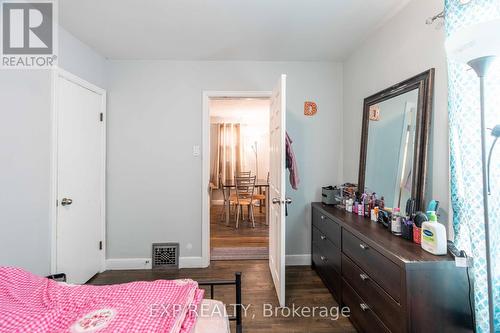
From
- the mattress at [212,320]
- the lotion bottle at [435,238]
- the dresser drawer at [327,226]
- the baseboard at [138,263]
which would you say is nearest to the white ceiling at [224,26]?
the lotion bottle at [435,238]

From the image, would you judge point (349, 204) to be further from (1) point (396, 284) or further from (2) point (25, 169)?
(2) point (25, 169)

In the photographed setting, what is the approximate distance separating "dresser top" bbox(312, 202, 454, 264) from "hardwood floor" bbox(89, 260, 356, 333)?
2.53 feet

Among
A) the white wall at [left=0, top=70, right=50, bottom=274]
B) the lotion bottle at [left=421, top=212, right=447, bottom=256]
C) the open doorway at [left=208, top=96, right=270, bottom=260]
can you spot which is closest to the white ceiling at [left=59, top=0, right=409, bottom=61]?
the white wall at [left=0, top=70, right=50, bottom=274]

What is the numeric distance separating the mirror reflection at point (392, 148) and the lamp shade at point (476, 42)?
826 millimetres

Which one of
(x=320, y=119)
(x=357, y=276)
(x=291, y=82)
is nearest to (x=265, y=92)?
(x=291, y=82)

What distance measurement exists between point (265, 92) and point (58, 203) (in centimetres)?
235

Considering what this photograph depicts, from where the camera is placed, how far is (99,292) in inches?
43.6

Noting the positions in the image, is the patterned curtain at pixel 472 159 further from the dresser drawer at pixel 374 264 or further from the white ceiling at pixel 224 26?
the white ceiling at pixel 224 26

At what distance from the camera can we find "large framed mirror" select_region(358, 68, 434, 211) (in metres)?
1.57

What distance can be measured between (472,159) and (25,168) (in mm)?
2886

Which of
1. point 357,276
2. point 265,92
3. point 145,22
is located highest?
point 145,22

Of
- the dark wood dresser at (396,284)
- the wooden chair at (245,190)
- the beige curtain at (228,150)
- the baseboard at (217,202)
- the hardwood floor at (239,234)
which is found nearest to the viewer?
the dark wood dresser at (396,284)

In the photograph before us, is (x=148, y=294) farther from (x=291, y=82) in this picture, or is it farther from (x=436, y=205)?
(x=291, y=82)

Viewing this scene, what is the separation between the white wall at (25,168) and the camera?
5.27ft
